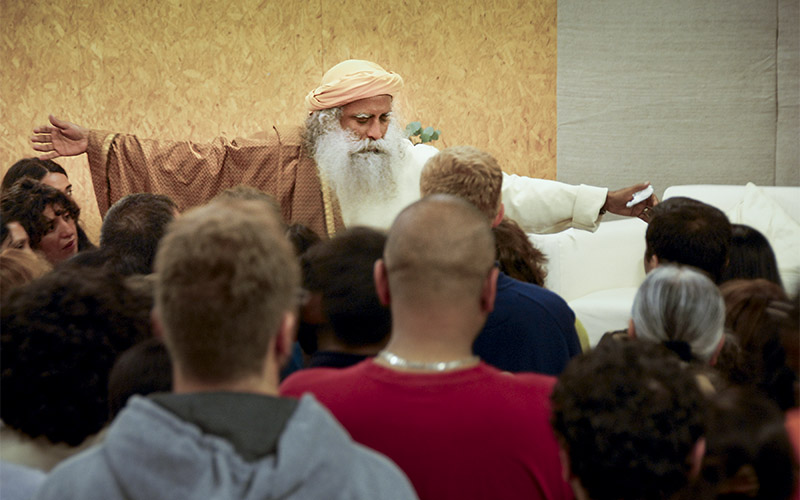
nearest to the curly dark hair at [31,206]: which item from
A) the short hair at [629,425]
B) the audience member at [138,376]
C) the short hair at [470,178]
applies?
the short hair at [470,178]

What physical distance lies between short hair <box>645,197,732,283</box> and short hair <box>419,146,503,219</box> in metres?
0.55

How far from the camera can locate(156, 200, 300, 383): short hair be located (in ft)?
3.31

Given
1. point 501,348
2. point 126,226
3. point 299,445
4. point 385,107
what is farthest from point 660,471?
point 385,107

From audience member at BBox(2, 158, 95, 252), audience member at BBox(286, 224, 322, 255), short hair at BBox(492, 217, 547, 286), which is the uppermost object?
audience member at BBox(2, 158, 95, 252)

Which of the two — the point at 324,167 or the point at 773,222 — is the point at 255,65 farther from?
the point at 773,222

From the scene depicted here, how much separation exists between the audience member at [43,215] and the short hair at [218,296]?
189 centimetres

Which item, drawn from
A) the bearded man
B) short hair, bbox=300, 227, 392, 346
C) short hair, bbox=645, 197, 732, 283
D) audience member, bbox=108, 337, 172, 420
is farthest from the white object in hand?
audience member, bbox=108, 337, 172, 420

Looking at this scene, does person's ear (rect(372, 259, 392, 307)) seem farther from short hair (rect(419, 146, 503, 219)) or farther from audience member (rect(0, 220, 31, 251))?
audience member (rect(0, 220, 31, 251))

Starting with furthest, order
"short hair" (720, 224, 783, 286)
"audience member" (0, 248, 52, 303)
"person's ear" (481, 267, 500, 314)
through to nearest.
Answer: "short hair" (720, 224, 783, 286) → "audience member" (0, 248, 52, 303) → "person's ear" (481, 267, 500, 314)

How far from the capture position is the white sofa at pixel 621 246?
460 centimetres

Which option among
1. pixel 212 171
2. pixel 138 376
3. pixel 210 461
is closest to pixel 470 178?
pixel 138 376

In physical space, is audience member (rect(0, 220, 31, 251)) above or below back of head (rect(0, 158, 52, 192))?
below

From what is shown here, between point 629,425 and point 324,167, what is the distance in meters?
2.65

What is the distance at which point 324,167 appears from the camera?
361 centimetres
